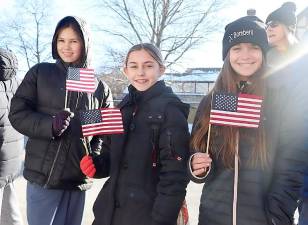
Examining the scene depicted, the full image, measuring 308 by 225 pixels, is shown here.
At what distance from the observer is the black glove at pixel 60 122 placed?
2.78 meters

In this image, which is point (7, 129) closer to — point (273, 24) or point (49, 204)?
point (49, 204)

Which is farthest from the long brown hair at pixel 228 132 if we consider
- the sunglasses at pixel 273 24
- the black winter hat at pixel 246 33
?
the sunglasses at pixel 273 24

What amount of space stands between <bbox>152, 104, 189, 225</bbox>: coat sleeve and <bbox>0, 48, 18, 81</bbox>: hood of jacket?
203 cm

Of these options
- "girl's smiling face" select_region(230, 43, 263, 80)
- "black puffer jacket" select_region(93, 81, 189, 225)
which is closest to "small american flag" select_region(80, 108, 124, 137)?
"black puffer jacket" select_region(93, 81, 189, 225)

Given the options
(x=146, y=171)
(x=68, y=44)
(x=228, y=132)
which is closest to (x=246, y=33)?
(x=228, y=132)

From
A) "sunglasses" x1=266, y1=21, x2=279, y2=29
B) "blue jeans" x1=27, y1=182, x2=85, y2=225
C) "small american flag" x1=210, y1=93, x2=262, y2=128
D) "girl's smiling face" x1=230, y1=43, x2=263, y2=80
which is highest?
"sunglasses" x1=266, y1=21, x2=279, y2=29

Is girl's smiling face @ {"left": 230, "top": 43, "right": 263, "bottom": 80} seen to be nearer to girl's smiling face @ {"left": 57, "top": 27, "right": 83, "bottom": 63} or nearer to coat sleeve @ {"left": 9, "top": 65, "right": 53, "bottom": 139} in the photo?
girl's smiling face @ {"left": 57, "top": 27, "right": 83, "bottom": 63}

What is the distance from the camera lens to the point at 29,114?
293cm

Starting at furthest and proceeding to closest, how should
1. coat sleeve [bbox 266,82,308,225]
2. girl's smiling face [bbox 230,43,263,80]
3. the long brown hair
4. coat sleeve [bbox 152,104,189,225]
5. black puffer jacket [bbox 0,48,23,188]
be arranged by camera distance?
black puffer jacket [bbox 0,48,23,188] < girl's smiling face [bbox 230,43,263,80] < coat sleeve [bbox 152,104,189,225] < the long brown hair < coat sleeve [bbox 266,82,308,225]

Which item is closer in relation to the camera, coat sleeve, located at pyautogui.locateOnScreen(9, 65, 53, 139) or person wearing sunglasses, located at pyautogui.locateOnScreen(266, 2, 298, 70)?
coat sleeve, located at pyautogui.locateOnScreen(9, 65, 53, 139)

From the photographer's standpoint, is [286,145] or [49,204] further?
[49,204]

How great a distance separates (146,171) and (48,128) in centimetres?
81

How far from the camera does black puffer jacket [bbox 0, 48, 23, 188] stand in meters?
3.71

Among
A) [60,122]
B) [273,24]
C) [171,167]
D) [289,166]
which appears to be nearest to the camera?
[289,166]
